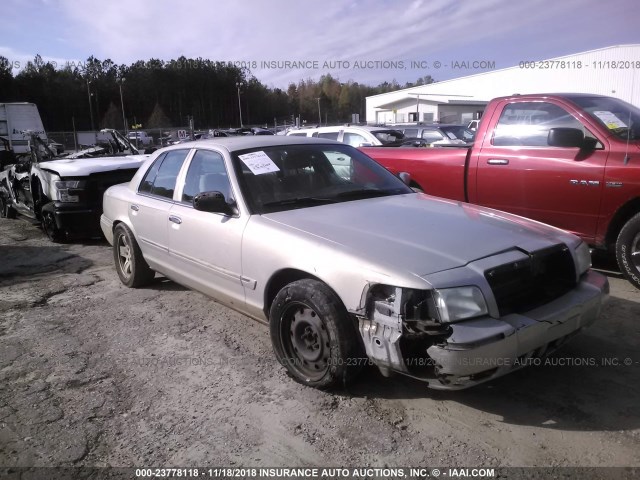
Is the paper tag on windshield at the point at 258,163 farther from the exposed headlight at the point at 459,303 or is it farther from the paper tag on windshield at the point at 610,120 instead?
the paper tag on windshield at the point at 610,120

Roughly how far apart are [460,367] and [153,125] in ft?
219

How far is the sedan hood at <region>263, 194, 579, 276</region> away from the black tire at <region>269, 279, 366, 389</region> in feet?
1.11

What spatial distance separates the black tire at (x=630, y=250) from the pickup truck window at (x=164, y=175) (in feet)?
13.3

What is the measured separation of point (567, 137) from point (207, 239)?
3541 mm

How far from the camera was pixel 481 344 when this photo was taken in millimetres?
2520

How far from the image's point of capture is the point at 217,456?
2.64 meters

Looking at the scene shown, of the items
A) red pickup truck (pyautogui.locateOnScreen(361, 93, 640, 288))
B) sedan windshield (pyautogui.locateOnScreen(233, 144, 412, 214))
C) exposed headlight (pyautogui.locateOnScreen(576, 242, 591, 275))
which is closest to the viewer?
exposed headlight (pyautogui.locateOnScreen(576, 242, 591, 275))

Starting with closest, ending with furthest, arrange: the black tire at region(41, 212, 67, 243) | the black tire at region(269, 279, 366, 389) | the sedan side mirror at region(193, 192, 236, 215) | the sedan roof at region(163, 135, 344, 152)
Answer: the black tire at region(269, 279, 366, 389), the sedan side mirror at region(193, 192, 236, 215), the sedan roof at region(163, 135, 344, 152), the black tire at region(41, 212, 67, 243)

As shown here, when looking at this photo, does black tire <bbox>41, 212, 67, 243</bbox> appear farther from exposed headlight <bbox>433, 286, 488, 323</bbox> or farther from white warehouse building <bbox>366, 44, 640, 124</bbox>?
white warehouse building <bbox>366, 44, 640, 124</bbox>

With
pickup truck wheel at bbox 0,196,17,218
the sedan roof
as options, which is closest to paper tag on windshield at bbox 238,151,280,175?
the sedan roof

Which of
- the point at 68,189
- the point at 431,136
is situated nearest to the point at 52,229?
the point at 68,189

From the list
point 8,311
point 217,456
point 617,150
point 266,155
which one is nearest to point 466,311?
point 217,456

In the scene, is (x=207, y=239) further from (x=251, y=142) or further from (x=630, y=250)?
(x=630, y=250)

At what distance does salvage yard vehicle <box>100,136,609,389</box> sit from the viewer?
2.62 metres
